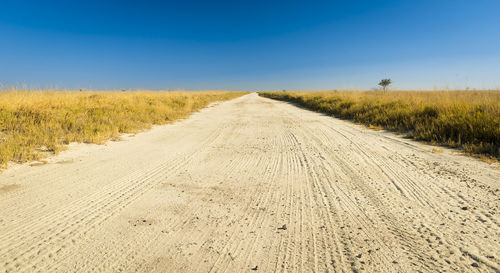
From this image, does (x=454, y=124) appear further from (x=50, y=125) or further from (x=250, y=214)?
(x=50, y=125)

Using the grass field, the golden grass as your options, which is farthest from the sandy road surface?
the grass field

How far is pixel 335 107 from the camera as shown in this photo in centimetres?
1333

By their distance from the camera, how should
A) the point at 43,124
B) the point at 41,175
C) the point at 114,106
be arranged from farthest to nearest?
1. the point at 114,106
2. the point at 43,124
3. the point at 41,175

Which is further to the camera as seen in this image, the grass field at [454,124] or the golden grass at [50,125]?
the grass field at [454,124]

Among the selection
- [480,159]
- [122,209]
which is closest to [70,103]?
[122,209]

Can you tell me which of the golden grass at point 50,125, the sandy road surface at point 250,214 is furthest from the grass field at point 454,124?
the golden grass at point 50,125

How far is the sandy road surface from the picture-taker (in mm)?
1672

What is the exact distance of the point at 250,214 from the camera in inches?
90.7

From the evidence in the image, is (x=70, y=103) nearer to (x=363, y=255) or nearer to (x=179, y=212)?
(x=179, y=212)

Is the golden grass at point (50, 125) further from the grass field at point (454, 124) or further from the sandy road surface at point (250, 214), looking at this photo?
the grass field at point (454, 124)

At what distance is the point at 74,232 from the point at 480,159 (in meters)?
5.94

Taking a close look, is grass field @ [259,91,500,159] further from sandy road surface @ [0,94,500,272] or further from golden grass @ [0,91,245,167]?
golden grass @ [0,91,245,167]

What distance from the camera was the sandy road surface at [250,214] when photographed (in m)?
1.67

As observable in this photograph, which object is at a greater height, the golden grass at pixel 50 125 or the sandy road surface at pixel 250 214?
the golden grass at pixel 50 125
